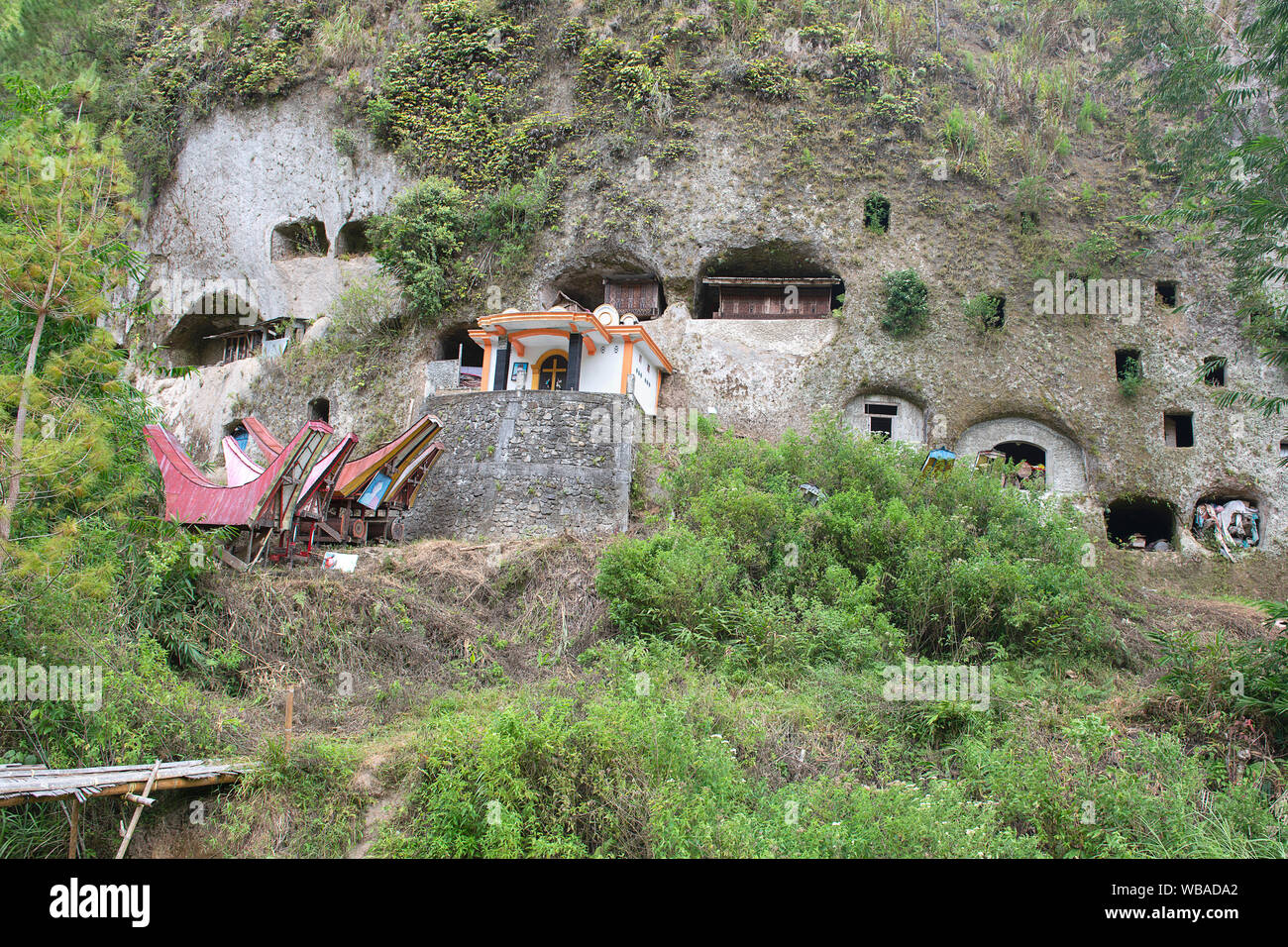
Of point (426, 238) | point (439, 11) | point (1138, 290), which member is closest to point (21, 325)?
point (426, 238)

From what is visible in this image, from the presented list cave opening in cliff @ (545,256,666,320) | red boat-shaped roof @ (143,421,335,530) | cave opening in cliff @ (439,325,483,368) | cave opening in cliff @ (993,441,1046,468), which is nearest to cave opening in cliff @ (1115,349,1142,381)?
cave opening in cliff @ (993,441,1046,468)

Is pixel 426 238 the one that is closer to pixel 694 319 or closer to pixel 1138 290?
pixel 694 319

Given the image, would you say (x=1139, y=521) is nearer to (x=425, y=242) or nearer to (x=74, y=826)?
(x=425, y=242)

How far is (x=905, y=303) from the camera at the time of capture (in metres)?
17.8

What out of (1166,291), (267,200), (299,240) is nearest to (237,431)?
(299,240)

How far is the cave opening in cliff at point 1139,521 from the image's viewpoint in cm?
1672

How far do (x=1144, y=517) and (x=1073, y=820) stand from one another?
1401cm

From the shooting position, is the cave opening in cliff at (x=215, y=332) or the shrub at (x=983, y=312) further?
the cave opening in cliff at (x=215, y=332)

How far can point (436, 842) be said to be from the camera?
606 centimetres

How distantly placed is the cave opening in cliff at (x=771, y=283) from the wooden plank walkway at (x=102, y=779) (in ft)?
49.8

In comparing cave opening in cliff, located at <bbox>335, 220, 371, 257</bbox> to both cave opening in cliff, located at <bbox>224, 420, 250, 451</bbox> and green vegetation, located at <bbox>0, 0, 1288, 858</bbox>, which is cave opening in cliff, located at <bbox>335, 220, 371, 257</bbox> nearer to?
green vegetation, located at <bbox>0, 0, 1288, 858</bbox>

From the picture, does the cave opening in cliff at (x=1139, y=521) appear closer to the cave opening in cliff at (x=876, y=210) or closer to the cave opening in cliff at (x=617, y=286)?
the cave opening in cliff at (x=876, y=210)

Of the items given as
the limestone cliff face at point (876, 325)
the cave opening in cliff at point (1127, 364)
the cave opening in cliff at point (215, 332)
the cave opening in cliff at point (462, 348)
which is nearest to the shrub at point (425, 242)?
the cave opening in cliff at point (462, 348)

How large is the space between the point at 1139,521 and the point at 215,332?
24.0 meters
